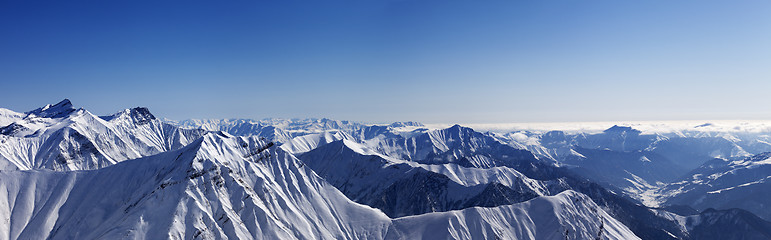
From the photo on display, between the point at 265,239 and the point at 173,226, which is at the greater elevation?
the point at 173,226

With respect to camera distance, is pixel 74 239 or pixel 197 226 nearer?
pixel 197 226

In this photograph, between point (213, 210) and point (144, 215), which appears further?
point (213, 210)

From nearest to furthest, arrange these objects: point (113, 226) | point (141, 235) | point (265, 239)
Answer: point (141, 235) < point (113, 226) < point (265, 239)

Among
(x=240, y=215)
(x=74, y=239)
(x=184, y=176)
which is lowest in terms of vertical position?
(x=74, y=239)

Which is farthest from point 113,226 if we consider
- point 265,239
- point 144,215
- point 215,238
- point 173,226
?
point 265,239

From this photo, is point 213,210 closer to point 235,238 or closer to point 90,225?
point 235,238

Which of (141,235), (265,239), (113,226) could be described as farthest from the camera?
(265,239)

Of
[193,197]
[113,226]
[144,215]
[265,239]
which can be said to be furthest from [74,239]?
[265,239]

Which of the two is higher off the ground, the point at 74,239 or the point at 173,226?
the point at 173,226

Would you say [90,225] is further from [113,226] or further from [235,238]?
[235,238]
